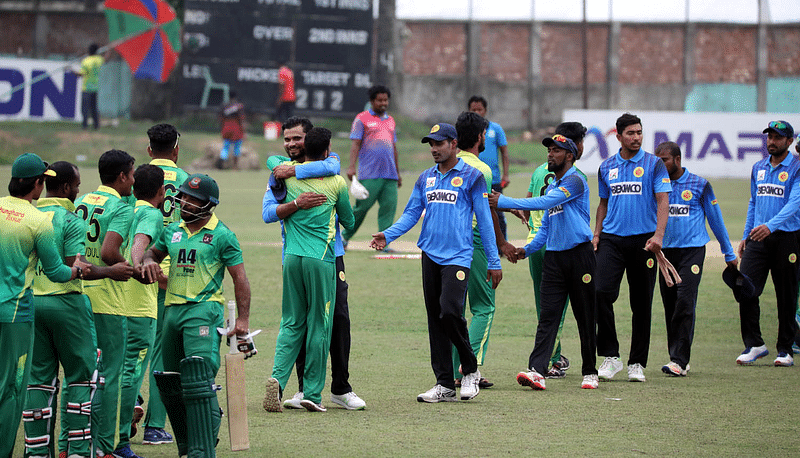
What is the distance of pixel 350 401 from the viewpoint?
799 cm

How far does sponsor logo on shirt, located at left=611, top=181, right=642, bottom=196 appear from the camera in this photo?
934cm

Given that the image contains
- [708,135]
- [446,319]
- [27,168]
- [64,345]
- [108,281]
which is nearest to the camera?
[27,168]

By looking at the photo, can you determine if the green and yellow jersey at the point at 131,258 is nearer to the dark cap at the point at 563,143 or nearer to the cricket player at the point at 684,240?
the dark cap at the point at 563,143

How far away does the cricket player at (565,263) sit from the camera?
881 cm

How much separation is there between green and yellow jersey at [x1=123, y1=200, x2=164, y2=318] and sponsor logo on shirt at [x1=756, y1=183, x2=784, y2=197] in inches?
258

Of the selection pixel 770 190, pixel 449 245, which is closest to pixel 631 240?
pixel 449 245

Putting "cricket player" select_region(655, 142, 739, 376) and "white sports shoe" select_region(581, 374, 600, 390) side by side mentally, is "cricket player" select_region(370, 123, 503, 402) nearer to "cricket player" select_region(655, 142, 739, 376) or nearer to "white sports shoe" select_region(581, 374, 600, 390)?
"white sports shoe" select_region(581, 374, 600, 390)

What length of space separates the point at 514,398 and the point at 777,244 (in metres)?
3.78

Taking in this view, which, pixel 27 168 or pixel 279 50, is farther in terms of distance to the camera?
pixel 279 50

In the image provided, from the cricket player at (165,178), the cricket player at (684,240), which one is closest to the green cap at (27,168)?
the cricket player at (165,178)

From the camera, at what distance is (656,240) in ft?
29.7

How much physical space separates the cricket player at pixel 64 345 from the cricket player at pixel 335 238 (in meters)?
1.73

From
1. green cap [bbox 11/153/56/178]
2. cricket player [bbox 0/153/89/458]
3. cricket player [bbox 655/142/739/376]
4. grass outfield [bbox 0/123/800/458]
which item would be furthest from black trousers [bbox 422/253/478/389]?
green cap [bbox 11/153/56/178]

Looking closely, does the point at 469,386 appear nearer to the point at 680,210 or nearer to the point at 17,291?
the point at 680,210
